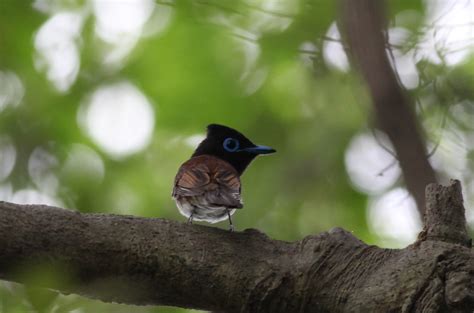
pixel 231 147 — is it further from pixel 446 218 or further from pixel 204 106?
pixel 446 218

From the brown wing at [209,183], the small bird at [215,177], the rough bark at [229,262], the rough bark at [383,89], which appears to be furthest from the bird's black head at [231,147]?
the rough bark at [383,89]

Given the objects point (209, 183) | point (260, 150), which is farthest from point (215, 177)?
point (260, 150)

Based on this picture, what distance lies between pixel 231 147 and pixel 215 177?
0.78 meters

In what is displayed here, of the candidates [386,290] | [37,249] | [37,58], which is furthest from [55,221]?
[37,58]

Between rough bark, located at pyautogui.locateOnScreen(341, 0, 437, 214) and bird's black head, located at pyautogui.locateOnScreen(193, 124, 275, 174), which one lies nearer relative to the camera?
rough bark, located at pyautogui.locateOnScreen(341, 0, 437, 214)

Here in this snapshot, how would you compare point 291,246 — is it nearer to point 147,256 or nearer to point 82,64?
point 147,256

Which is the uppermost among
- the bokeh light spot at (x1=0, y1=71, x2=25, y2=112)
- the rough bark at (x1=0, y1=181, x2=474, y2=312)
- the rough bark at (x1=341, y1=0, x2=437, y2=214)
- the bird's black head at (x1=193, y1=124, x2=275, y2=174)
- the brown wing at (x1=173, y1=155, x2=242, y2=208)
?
the bokeh light spot at (x1=0, y1=71, x2=25, y2=112)

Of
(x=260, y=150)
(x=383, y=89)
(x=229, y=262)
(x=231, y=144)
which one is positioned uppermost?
(x=231, y=144)

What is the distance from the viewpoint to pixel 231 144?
206 inches

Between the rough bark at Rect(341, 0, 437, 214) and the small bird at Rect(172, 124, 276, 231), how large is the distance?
2284 mm

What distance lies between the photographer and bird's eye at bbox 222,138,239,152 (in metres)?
5.21

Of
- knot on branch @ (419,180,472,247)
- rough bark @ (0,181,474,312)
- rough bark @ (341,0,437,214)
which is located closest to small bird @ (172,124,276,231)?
rough bark @ (0,181,474,312)

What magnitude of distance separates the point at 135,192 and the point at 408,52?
78.6 inches

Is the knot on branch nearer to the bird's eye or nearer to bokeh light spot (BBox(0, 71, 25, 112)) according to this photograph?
the bird's eye
